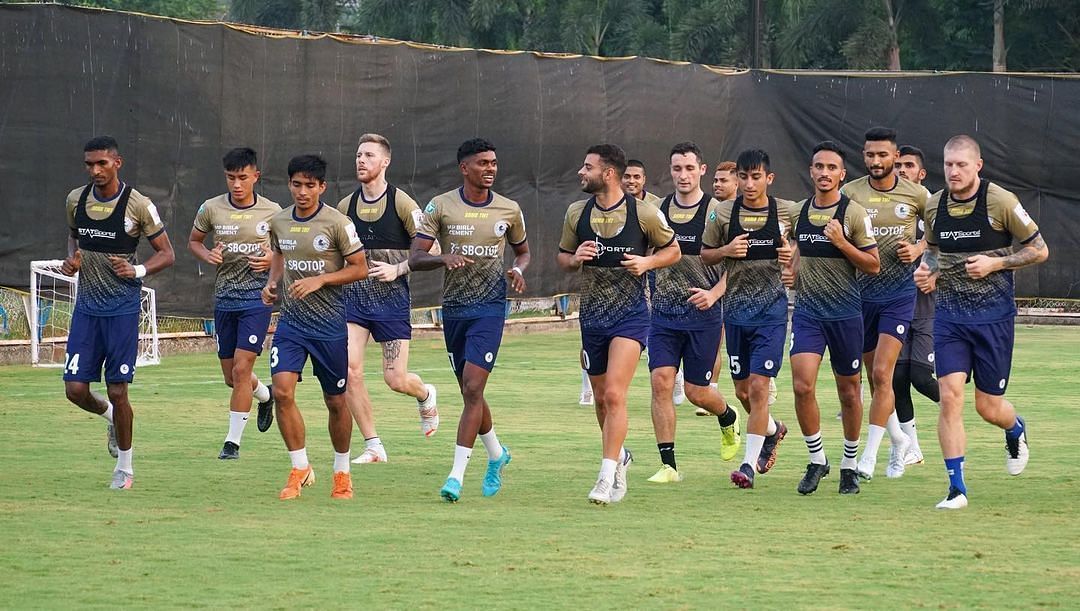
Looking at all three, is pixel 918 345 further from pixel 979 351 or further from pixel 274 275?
pixel 274 275

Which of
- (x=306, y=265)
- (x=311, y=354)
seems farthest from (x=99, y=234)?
(x=311, y=354)

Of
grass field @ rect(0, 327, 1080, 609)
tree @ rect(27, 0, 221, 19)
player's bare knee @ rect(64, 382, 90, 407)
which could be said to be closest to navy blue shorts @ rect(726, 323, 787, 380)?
grass field @ rect(0, 327, 1080, 609)

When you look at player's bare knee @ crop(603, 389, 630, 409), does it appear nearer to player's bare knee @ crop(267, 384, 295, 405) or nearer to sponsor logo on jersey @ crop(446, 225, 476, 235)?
sponsor logo on jersey @ crop(446, 225, 476, 235)

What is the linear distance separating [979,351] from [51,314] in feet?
41.8

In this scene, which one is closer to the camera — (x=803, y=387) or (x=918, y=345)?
(x=803, y=387)

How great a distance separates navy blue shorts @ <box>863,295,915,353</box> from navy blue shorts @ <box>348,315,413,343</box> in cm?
340

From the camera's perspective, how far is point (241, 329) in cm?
1336

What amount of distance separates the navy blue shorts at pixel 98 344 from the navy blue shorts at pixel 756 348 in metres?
3.87

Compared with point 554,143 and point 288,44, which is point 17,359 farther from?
point 554,143

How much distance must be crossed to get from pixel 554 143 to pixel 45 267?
863cm

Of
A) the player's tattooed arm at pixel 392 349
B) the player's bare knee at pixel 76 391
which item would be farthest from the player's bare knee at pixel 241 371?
the player's bare knee at pixel 76 391

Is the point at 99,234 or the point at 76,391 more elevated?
the point at 99,234

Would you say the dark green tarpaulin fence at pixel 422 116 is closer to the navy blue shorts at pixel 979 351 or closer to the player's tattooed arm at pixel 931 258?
the player's tattooed arm at pixel 931 258

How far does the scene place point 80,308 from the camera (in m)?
11.7
